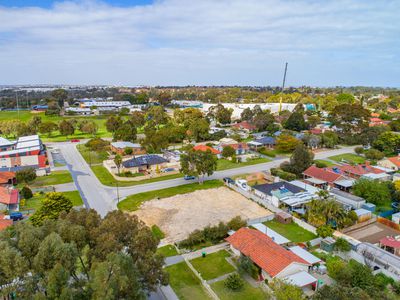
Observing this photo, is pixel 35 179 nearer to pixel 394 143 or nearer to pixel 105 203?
pixel 105 203

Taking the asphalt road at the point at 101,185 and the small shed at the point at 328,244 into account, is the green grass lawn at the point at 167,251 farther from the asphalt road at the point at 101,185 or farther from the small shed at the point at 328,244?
the small shed at the point at 328,244

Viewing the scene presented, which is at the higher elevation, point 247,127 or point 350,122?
point 350,122

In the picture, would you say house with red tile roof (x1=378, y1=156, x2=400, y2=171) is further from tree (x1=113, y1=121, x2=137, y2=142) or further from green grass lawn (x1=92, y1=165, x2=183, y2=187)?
tree (x1=113, y1=121, x2=137, y2=142)

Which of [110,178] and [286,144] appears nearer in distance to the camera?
[110,178]

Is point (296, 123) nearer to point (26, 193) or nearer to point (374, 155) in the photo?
point (374, 155)

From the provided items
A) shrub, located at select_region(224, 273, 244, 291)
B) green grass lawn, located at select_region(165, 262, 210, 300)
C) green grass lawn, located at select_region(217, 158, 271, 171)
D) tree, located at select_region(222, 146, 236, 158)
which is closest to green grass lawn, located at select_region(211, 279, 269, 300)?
shrub, located at select_region(224, 273, 244, 291)

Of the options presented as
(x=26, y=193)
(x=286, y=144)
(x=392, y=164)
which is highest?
(x=286, y=144)

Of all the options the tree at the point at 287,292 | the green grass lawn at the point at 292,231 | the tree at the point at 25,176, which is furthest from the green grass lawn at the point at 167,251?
the tree at the point at 25,176

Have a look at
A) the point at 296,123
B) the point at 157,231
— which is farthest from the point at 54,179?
the point at 296,123
